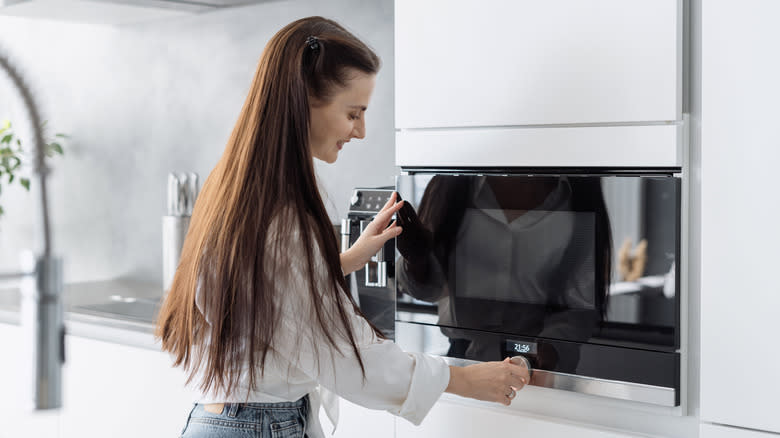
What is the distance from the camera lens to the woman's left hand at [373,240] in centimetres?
147

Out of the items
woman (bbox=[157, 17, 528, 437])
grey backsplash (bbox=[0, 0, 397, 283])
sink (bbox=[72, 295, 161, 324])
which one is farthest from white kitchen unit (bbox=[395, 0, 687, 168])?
sink (bbox=[72, 295, 161, 324])

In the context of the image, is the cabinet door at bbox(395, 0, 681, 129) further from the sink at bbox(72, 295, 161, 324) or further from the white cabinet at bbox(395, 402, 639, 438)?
the sink at bbox(72, 295, 161, 324)

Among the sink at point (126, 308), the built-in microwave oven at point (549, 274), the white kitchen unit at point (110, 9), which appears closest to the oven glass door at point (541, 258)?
the built-in microwave oven at point (549, 274)

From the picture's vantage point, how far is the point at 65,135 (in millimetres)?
2984

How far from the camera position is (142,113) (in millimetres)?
2740

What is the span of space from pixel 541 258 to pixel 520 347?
16 cm

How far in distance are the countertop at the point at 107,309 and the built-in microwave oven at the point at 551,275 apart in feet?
2.31

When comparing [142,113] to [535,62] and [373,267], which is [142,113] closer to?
[373,267]

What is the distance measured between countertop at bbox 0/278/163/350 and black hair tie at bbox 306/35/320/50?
0.86 metres

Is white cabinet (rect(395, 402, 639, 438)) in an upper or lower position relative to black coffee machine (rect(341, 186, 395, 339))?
lower

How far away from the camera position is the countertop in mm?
2027
